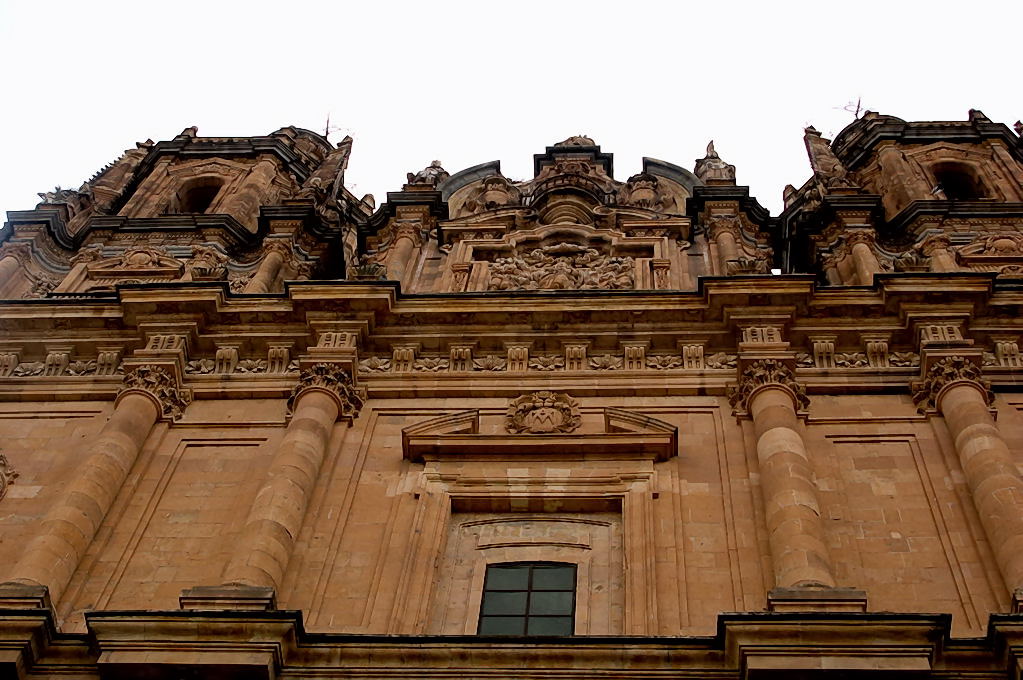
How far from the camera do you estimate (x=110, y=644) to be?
12.0 metres

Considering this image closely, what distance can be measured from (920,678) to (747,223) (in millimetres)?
14667

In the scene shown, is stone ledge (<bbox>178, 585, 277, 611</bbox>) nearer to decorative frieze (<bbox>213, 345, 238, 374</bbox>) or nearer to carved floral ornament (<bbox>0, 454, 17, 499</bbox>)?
carved floral ornament (<bbox>0, 454, 17, 499</bbox>)

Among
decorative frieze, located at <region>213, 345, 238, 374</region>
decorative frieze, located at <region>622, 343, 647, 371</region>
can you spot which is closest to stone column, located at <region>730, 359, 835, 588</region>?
decorative frieze, located at <region>622, 343, 647, 371</region>

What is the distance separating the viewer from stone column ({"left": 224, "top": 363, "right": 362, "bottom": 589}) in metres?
14.0

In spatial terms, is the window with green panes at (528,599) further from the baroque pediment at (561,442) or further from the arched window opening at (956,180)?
the arched window opening at (956,180)

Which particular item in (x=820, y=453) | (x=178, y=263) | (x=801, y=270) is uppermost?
(x=801, y=270)

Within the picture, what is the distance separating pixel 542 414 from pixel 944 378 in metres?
5.53

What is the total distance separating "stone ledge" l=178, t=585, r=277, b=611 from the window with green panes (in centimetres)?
253

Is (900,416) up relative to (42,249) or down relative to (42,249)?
down

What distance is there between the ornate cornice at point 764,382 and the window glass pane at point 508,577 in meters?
4.15

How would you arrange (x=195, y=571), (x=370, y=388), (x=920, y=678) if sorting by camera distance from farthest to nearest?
(x=370, y=388), (x=195, y=571), (x=920, y=678)

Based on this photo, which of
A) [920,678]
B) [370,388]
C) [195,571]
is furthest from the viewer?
[370,388]

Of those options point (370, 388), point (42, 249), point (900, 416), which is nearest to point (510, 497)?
point (370, 388)

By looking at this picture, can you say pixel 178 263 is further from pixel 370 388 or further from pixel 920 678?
pixel 920 678
